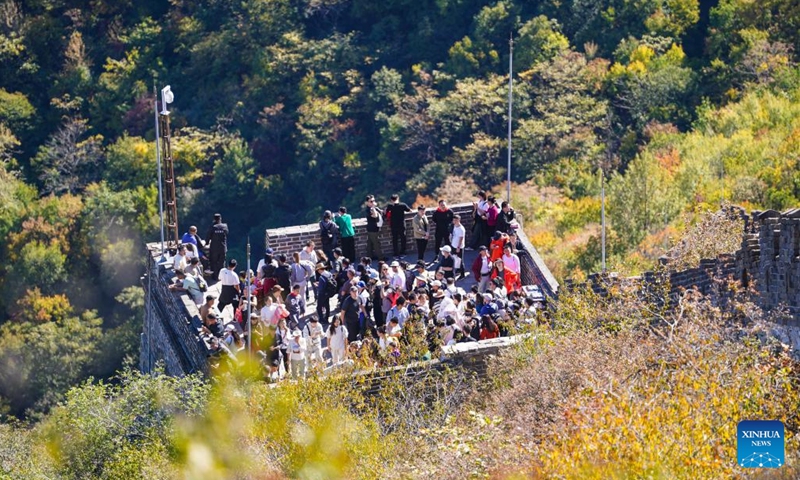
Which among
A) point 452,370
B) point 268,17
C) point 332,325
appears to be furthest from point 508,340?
point 268,17

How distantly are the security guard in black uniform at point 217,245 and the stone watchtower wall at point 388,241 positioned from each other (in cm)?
126

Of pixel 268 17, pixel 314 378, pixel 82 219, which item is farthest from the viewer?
pixel 268 17

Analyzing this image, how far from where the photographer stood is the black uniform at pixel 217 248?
31.0 metres

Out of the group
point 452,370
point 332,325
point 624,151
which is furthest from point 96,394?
point 624,151

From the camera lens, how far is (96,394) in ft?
88.2

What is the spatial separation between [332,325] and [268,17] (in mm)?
44621

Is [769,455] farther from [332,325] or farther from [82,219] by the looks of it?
[82,219]

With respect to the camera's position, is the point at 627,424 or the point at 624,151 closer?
the point at 627,424

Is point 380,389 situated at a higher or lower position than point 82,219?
higher

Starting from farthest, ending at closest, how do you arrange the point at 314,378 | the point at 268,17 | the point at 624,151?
the point at 268,17 < the point at 624,151 < the point at 314,378

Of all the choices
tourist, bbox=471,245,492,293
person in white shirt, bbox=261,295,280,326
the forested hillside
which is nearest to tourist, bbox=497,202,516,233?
tourist, bbox=471,245,492,293

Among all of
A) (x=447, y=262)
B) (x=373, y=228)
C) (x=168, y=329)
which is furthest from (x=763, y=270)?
(x=168, y=329)

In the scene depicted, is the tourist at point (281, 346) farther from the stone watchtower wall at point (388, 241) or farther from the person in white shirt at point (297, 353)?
the stone watchtower wall at point (388, 241)

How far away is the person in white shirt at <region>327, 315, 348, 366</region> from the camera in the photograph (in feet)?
88.2
